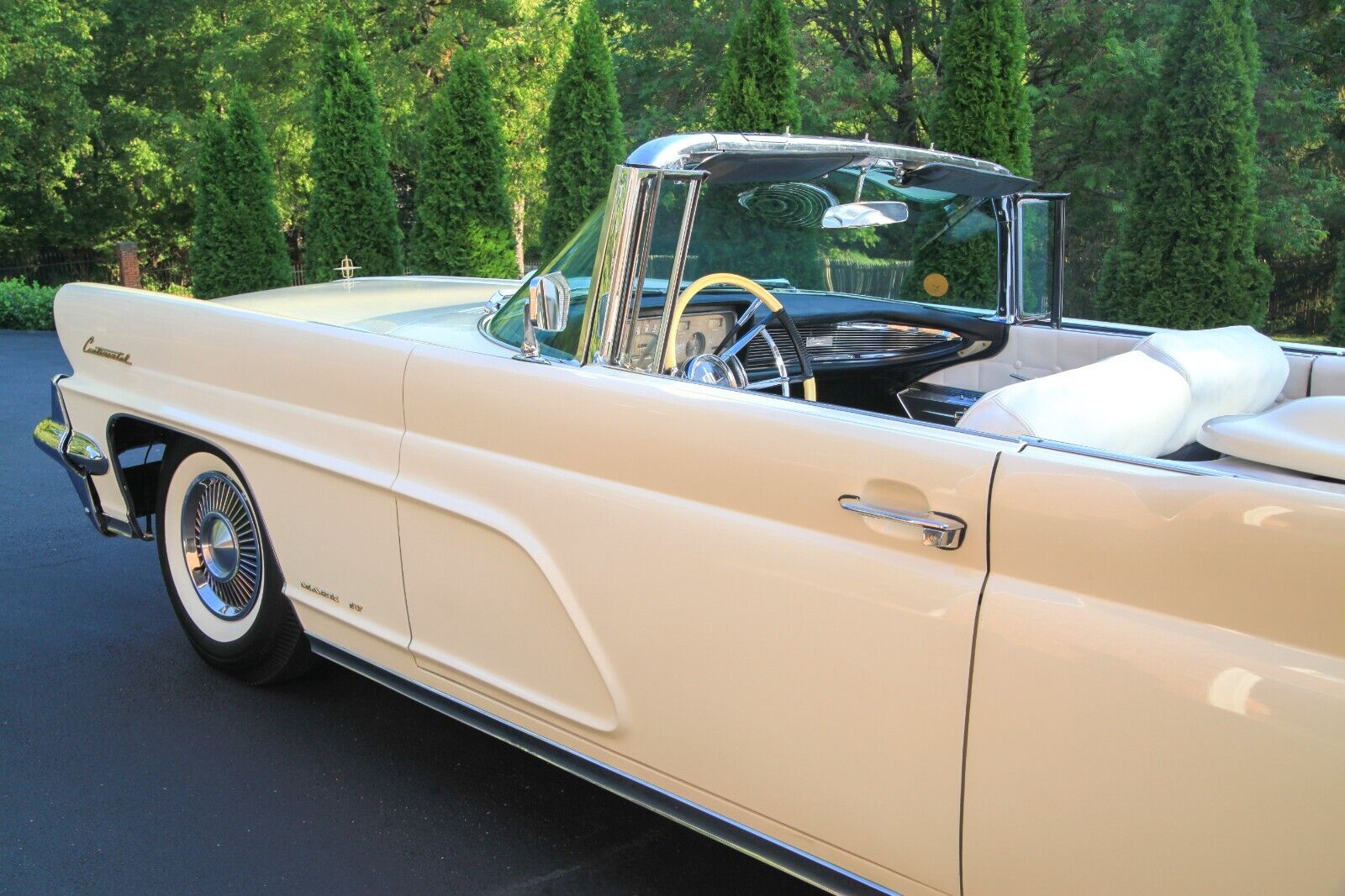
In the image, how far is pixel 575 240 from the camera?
109 inches

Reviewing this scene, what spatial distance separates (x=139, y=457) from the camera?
386cm

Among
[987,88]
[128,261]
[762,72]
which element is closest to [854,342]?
[987,88]

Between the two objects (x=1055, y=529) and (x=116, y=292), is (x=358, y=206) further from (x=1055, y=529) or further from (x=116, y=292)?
(x=1055, y=529)

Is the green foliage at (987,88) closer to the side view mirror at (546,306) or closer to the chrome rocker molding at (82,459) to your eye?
the chrome rocker molding at (82,459)

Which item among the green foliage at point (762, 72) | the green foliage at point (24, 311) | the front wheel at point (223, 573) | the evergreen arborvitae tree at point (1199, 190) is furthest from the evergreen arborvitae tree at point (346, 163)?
the front wheel at point (223, 573)

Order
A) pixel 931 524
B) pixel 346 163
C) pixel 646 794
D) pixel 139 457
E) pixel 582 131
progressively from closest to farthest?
pixel 931 524
pixel 646 794
pixel 139 457
pixel 582 131
pixel 346 163

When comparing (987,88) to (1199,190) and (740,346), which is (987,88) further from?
(740,346)

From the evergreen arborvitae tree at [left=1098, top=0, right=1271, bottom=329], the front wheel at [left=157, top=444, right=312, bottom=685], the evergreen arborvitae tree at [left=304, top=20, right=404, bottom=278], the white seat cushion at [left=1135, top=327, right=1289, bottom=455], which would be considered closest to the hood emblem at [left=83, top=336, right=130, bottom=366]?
the front wheel at [left=157, top=444, right=312, bottom=685]

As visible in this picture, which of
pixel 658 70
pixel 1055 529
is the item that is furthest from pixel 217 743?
pixel 658 70

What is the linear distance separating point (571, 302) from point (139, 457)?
204cm

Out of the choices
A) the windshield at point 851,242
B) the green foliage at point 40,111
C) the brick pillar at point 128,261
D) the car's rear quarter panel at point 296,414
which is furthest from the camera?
the green foliage at point 40,111

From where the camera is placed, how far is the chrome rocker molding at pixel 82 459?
358 centimetres

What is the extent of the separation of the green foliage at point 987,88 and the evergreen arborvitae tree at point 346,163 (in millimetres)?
6978

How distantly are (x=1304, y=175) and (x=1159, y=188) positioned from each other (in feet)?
18.1
